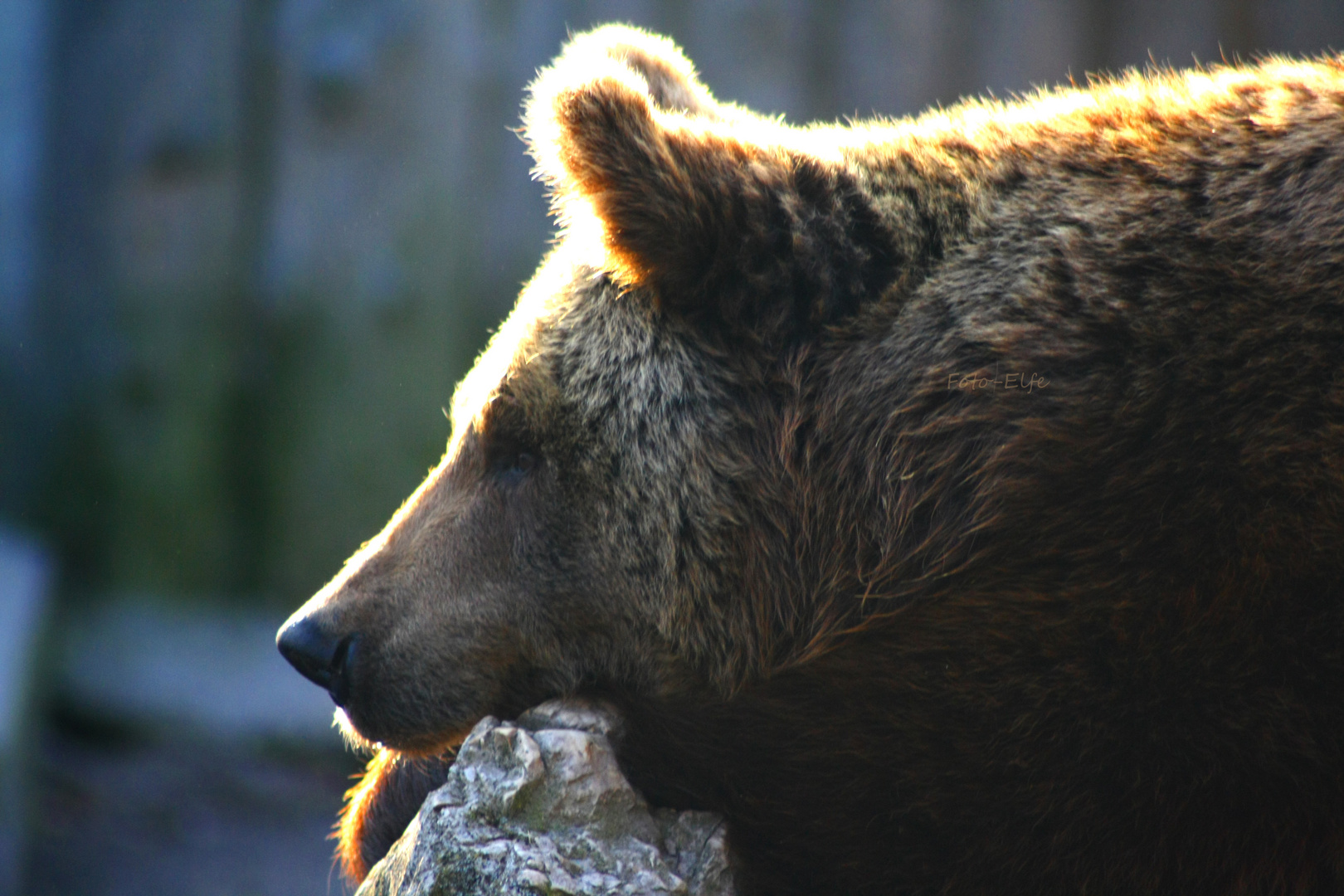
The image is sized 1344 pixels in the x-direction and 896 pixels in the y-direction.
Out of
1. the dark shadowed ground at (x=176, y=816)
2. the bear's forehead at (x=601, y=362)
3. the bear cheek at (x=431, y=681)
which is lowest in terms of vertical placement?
the dark shadowed ground at (x=176, y=816)

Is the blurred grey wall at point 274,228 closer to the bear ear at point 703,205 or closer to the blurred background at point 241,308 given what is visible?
the blurred background at point 241,308

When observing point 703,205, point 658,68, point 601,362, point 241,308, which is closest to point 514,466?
point 601,362

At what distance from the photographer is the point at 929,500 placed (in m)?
2.02

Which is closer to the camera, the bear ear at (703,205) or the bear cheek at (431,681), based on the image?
the bear ear at (703,205)

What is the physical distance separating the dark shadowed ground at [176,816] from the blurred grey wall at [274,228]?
74 cm

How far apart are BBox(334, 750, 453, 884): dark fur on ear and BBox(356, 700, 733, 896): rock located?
42 cm

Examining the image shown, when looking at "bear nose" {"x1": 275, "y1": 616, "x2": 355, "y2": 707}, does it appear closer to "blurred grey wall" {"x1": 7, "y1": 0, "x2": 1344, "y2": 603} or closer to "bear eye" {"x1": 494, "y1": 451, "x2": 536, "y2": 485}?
"bear eye" {"x1": 494, "y1": 451, "x2": 536, "y2": 485}

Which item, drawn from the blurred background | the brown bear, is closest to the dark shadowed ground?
the blurred background

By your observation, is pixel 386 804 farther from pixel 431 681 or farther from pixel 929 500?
pixel 929 500

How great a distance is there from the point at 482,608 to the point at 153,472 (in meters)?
3.81

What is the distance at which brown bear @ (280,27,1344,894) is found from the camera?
6.09 ft

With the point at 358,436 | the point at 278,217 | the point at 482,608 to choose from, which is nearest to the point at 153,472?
the point at 358,436

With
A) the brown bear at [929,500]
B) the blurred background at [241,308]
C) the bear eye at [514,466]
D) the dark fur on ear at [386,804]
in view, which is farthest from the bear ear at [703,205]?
the blurred background at [241,308]

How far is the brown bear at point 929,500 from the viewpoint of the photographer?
1.86m
